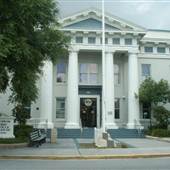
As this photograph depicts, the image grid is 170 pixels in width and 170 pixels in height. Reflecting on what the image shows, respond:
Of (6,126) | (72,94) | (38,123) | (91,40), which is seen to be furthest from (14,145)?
(91,40)

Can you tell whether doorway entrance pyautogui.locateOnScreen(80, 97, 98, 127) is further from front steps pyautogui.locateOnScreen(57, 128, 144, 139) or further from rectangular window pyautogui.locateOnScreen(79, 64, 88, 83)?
front steps pyautogui.locateOnScreen(57, 128, 144, 139)

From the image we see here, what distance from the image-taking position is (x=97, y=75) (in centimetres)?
3950

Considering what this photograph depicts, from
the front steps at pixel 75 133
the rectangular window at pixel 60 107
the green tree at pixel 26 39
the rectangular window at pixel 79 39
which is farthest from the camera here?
the rectangular window at pixel 60 107

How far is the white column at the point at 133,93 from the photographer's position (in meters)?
37.0

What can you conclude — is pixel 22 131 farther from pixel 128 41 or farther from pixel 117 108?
pixel 128 41

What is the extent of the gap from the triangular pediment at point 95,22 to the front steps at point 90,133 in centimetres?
926

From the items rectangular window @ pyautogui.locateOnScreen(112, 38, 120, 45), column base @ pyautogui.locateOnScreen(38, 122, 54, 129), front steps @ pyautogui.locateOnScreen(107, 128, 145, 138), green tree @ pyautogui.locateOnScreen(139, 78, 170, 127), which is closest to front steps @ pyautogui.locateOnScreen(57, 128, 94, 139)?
column base @ pyautogui.locateOnScreen(38, 122, 54, 129)

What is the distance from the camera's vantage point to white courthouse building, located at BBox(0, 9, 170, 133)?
36.7 meters

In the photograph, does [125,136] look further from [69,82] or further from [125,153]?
[125,153]

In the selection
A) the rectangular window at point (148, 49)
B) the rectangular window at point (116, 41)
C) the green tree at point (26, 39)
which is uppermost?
the rectangular window at point (116, 41)

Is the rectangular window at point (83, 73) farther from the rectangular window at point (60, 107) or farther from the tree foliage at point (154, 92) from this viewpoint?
the tree foliage at point (154, 92)

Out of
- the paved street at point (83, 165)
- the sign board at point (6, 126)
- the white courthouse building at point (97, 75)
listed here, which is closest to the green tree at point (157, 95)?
the white courthouse building at point (97, 75)

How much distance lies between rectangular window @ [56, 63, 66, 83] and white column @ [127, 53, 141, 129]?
6307 millimetres

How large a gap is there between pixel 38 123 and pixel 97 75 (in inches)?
294
